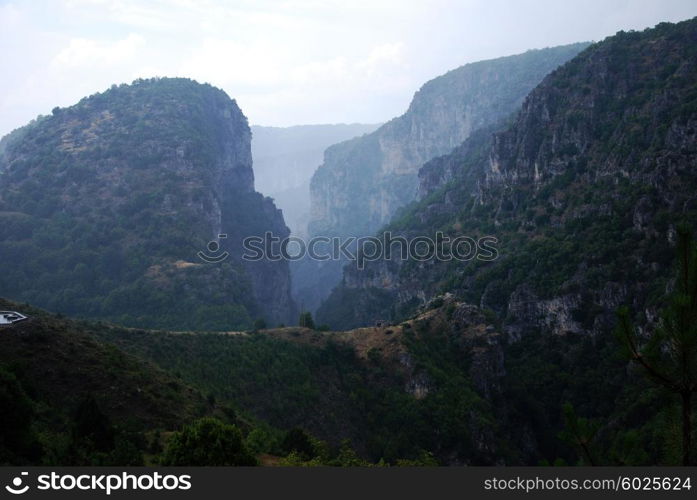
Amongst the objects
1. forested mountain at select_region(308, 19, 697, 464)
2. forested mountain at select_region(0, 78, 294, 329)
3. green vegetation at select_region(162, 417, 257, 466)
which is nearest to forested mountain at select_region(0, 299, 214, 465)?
green vegetation at select_region(162, 417, 257, 466)

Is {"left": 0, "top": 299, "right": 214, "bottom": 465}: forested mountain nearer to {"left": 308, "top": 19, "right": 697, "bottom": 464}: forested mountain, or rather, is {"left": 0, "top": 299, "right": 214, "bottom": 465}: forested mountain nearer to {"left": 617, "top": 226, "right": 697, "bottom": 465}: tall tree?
{"left": 617, "top": 226, "right": 697, "bottom": 465}: tall tree

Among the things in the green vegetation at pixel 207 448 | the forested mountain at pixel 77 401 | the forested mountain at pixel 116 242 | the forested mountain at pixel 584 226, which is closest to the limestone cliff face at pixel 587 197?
the forested mountain at pixel 584 226

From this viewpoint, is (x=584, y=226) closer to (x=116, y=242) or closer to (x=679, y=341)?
(x=679, y=341)

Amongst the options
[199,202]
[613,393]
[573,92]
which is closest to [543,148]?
[573,92]

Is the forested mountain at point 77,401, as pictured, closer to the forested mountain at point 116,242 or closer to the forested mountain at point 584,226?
the forested mountain at point 584,226

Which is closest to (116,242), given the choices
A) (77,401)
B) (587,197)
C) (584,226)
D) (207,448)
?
(584,226)

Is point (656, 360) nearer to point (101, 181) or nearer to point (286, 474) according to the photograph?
point (286, 474)
